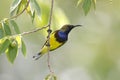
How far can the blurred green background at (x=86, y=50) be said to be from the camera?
4633mm

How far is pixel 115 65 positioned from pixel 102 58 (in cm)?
13

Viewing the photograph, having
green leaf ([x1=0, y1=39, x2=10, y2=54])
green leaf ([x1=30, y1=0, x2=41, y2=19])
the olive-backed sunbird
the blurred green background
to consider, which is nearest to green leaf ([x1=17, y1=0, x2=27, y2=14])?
green leaf ([x1=30, y1=0, x2=41, y2=19])

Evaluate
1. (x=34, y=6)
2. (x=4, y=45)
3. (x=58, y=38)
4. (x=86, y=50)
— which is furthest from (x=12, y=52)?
(x=86, y=50)

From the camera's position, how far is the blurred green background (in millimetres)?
4633

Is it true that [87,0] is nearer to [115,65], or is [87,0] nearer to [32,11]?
[32,11]

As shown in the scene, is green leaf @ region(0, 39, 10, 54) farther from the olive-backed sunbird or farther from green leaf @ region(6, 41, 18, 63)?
the olive-backed sunbird

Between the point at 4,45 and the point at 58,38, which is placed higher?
the point at 4,45

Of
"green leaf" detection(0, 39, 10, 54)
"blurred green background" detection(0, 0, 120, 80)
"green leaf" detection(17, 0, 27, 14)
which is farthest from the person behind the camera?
"blurred green background" detection(0, 0, 120, 80)

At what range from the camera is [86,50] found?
16.4 ft

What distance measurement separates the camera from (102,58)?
481 centimetres

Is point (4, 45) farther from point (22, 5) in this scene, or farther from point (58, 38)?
point (58, 38)

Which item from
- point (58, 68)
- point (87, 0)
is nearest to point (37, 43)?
point (58, 68)

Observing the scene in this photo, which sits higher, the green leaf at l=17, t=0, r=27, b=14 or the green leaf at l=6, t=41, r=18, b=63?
the green leaf at l=17, t=0, r=27, b=14

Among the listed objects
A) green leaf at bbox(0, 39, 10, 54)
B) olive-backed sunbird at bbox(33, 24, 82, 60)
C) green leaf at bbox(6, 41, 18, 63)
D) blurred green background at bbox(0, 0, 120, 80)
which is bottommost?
blurred green background at bbox(0, 0, 120, 80)
